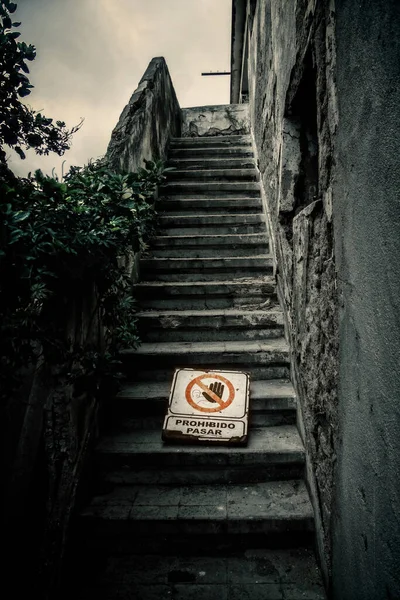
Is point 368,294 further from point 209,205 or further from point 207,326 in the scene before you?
point 209,205

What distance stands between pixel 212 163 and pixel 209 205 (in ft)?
4.39

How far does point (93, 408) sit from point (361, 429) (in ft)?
6.15

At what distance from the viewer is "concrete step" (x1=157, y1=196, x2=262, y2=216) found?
4.52m

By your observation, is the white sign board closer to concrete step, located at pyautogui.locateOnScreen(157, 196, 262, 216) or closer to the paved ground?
the paved ground

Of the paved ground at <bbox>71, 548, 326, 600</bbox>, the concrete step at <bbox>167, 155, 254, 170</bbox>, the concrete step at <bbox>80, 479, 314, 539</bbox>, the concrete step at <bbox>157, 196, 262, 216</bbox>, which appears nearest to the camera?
the paved ground at <bbox>71, 548, 326, 600</bbox>

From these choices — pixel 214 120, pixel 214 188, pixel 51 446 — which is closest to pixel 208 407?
pixel 51 446

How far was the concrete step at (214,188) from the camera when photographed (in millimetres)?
4801

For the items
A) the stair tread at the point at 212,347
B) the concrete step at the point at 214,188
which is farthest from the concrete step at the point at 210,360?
the concrete step at the point at 214,188

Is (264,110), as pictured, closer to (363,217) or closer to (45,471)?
(363,217)

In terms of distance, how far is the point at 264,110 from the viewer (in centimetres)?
430

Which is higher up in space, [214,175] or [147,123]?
[147,123]

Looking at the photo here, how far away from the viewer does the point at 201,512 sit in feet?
6.74

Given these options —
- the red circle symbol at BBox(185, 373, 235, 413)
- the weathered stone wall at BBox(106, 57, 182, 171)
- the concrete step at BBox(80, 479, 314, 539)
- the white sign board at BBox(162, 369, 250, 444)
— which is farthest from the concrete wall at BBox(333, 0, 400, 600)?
the weathered stone wall at BBox(106, 57, 182, 171)

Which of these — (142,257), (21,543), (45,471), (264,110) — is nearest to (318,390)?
(45,471)
